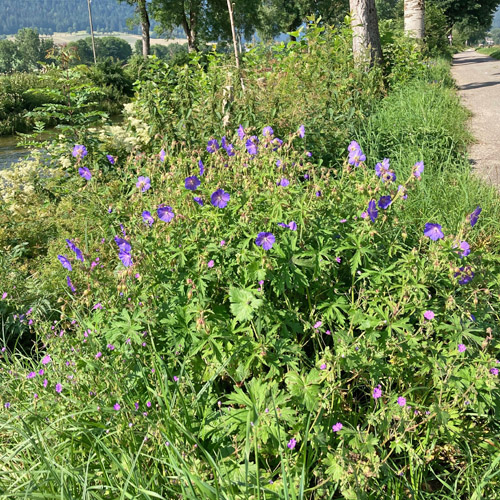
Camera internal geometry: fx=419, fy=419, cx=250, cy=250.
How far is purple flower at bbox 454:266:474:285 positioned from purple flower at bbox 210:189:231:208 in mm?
1034

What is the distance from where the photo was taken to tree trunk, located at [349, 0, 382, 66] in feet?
22.6

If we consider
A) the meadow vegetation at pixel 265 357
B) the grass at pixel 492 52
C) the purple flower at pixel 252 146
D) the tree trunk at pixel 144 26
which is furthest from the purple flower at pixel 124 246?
the grass at pixel 492 52

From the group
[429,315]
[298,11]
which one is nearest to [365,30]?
[429,315]

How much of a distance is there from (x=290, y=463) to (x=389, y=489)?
1.14 ft

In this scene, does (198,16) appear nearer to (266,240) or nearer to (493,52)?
(493,52)

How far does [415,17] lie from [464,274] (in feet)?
38.8

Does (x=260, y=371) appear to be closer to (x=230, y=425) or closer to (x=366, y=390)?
(x=230, y=425)

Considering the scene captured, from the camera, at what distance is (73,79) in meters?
4.78

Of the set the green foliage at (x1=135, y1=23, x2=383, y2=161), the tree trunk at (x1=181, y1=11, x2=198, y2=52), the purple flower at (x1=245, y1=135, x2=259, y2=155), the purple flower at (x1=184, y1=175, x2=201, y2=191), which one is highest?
the tree trunk at (x1=181, y1=11, x2=198, y2=52)

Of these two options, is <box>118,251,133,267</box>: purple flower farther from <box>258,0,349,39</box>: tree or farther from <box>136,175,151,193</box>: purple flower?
<box>258,0,349,39</box>: tree

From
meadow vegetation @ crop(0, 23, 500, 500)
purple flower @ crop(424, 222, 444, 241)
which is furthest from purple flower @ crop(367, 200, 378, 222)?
purple flower @ crop(424, 222, 444, 241)

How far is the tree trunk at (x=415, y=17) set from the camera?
1095cm

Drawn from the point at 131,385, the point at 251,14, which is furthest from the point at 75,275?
the point at 251,14

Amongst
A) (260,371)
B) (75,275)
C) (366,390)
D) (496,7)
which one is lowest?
(366,390)
